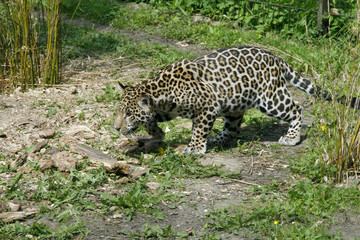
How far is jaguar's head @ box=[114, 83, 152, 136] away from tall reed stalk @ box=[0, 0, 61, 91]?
2.46 m

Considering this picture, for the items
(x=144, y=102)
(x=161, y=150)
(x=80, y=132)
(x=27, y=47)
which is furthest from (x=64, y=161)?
(x=27, y=47)

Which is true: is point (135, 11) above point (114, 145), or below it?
above

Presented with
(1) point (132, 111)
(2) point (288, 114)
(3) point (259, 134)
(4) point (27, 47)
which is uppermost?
(4) point (27, 47)

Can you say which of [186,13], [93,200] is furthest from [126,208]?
[186,13]

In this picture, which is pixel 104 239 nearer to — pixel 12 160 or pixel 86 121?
pixel 12 160

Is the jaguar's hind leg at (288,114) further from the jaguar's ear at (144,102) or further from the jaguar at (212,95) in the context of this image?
the jaguar's ear at (144,102)

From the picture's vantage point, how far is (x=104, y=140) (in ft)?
24.2

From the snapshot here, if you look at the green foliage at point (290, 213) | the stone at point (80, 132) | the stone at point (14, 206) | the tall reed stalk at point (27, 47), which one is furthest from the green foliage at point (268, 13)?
the stone at point (14, 206)

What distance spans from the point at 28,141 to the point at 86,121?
1096 millimetres

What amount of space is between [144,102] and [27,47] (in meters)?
2.89

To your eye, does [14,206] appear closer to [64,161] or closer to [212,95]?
[64,161]

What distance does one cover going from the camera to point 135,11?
13086 millimetres

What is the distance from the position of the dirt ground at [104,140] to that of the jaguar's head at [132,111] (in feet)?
1.87

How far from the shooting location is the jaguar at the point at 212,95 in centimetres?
684
